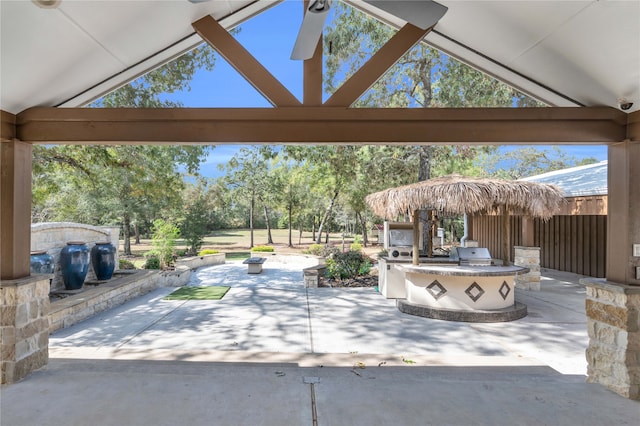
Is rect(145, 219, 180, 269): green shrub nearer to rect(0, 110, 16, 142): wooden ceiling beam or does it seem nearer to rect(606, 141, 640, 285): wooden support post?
rect(0, 110, 16, 142): wooden ceiling beam

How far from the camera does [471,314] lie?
239 inches

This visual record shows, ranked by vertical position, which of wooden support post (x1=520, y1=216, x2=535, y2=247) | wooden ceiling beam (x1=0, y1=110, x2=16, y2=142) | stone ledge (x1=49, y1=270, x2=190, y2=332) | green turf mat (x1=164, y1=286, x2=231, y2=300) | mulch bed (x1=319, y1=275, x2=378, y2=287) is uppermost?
wooden ceiling beam (x1=0, y1=110, x2=16, y2=142)

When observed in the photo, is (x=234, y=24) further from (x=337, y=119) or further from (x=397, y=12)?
(x=397, y=12)

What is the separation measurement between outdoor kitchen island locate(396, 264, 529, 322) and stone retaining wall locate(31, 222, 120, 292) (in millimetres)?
6923

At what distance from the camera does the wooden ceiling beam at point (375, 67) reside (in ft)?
10.9

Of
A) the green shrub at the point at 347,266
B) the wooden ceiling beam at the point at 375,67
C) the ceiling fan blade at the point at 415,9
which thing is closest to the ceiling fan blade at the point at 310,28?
the ceiling fan blade at the point at 415,9

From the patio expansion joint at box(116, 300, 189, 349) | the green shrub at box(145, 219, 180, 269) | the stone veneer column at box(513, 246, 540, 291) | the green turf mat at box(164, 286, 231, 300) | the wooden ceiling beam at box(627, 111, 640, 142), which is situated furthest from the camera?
the green shrub at box(145, 219, 180, 269)

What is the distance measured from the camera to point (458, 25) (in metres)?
3.46

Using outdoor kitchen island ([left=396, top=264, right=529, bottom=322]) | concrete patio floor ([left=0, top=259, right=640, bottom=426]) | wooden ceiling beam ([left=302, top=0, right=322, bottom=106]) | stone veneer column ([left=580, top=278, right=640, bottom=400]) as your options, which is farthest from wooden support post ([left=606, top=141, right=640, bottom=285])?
outdoor kitchen island ([left=396, top=264, right=529, bottom=322])

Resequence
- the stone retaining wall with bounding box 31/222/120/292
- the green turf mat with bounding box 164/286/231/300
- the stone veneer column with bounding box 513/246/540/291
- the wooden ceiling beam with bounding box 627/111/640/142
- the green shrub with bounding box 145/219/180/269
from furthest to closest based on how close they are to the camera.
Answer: the green shrub with bounding box 145/219/180/269 → the stone veneer column with bounding box 513/246/540/291 → the green turf mat with bounding box 164/286/231/300 → the stone retaining wall with bounding box 31/222/120/292 → the wooden ceiling beam with bounding box 627/111/640/142

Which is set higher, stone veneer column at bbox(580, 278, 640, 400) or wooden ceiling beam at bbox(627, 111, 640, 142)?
wooden ceiling beam at bbox(627, 111, 640, 142)

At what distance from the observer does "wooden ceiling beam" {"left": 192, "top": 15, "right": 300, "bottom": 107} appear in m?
3.30

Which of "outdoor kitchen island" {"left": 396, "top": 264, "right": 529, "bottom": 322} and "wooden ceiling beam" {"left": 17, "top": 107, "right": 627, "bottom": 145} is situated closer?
"wooden ceiling beam" {"left": 17, "top": 107, "right": 627, "bottom": 145}

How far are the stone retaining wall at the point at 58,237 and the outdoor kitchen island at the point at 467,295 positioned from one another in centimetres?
692
